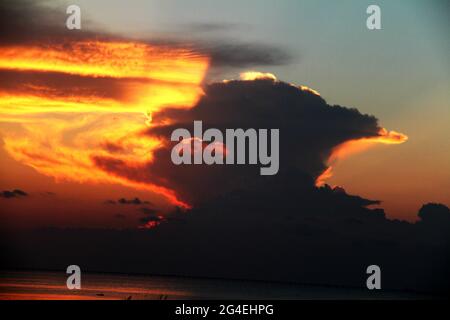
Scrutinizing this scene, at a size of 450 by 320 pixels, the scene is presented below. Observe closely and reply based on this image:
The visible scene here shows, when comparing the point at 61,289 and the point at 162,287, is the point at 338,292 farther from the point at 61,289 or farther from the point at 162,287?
the point at 61,289

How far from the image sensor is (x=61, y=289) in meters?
109
